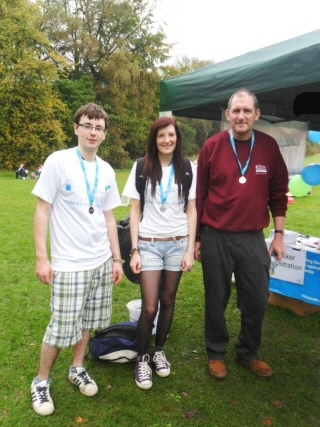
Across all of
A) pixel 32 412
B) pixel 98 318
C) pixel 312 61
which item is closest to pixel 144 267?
pixel 98 318

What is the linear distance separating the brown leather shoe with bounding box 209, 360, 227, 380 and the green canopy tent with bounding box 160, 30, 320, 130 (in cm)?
198

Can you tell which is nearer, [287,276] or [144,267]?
[144,267]

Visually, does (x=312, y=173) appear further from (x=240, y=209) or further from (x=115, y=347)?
(x=115, y=347)

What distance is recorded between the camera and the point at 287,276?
3.92 metres

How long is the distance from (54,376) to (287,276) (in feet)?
8.01

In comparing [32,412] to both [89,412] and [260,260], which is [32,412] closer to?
[89,412]

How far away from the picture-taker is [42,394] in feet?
7.99

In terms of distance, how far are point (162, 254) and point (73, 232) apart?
2.04ft

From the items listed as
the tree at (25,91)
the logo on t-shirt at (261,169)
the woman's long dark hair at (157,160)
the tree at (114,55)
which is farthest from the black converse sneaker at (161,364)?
the tree at (114,55)

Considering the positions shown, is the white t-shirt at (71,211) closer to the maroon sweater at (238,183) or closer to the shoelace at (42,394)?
the maroon sweater at (238,183)

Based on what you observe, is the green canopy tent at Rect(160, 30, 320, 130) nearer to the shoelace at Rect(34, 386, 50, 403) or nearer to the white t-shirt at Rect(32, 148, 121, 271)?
the white t-shirt at Rect(32, 148, 121, 271)

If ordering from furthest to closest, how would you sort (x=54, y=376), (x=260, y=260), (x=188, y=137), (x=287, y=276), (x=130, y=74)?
(x=188, y=137)
(x=130, y=74)
(x=287, y=276)
(x=54, y=376)
(x=260, y=260)

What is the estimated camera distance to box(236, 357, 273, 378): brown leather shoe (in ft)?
9.30

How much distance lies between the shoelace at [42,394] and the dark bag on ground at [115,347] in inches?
21.2
